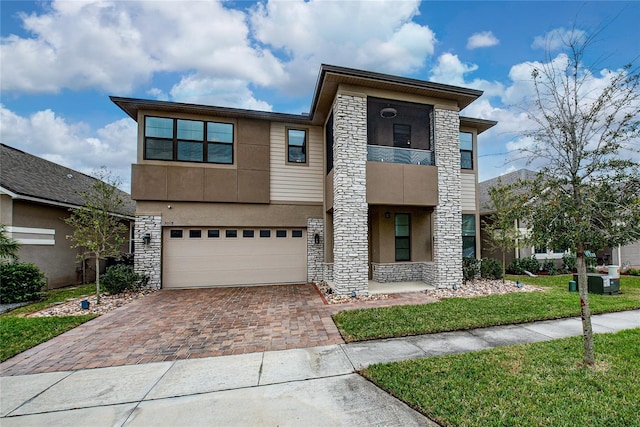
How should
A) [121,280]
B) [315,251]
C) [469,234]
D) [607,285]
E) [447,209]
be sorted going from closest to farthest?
[607,285] < [121,280] < [447,209] < [315,251] < [469,234]

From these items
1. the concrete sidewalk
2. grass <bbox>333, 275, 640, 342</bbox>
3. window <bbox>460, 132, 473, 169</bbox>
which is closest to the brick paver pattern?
the concrete sidewalk

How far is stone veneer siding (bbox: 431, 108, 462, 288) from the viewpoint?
8.88 m

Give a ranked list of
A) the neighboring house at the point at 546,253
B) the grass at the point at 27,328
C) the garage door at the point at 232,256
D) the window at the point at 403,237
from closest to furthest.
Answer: the grass at the point at 27,328, the garage door at the point at 232,256, the window at the point at 403,237, the neighboring house at the point at 546,253

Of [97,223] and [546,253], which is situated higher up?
[97,223]

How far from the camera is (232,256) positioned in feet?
32.7

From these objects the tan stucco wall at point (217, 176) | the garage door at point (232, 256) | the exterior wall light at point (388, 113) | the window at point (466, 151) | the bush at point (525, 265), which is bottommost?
the bush at point (525, 265)

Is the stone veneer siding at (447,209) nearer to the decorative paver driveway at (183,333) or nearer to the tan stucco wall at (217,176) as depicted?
the decorative paver driveway at (183,333)

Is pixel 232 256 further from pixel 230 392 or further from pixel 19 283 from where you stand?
pixel 230 392

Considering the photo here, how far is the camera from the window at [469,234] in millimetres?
10727

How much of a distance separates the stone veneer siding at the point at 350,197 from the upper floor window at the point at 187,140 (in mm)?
4468

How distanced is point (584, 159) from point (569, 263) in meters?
12.5

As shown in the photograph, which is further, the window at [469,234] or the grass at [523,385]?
the window at [469,234]

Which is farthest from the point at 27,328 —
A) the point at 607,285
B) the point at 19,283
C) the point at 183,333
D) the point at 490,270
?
the point at 607,285

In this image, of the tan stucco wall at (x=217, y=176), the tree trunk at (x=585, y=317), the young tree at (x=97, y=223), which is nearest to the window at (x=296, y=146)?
the tan stucco wall at (x=217, y=176)
